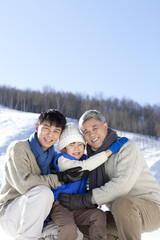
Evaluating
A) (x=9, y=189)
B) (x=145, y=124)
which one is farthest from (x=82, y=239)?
(x=145, y=124)

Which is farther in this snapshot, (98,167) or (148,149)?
(148,149)

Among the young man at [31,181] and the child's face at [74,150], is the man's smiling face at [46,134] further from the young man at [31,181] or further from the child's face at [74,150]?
the child's face at [74,150]

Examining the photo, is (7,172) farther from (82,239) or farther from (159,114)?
(159,114)

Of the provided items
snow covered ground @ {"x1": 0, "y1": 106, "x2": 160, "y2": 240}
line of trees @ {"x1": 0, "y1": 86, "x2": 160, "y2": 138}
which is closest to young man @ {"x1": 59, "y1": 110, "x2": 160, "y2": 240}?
snow covered ground @ {"x1": 0, "y1": 106, "x2": 160, "y2": 240}

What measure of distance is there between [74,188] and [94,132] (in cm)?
66

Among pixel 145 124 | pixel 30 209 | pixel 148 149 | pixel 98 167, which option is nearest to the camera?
pixel 30 209

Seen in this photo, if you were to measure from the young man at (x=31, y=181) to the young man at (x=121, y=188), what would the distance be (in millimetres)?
282

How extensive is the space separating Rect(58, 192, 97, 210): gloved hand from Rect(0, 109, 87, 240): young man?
0.17 metres

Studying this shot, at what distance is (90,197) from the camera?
2832 mm

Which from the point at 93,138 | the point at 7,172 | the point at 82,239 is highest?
the point at 93,138

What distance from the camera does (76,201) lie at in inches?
112

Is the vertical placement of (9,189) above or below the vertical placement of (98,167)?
below

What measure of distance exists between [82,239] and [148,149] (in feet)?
83.8

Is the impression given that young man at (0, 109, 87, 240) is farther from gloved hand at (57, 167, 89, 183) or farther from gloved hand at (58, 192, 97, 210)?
gloved hand at (58, 192, 97, 210)
